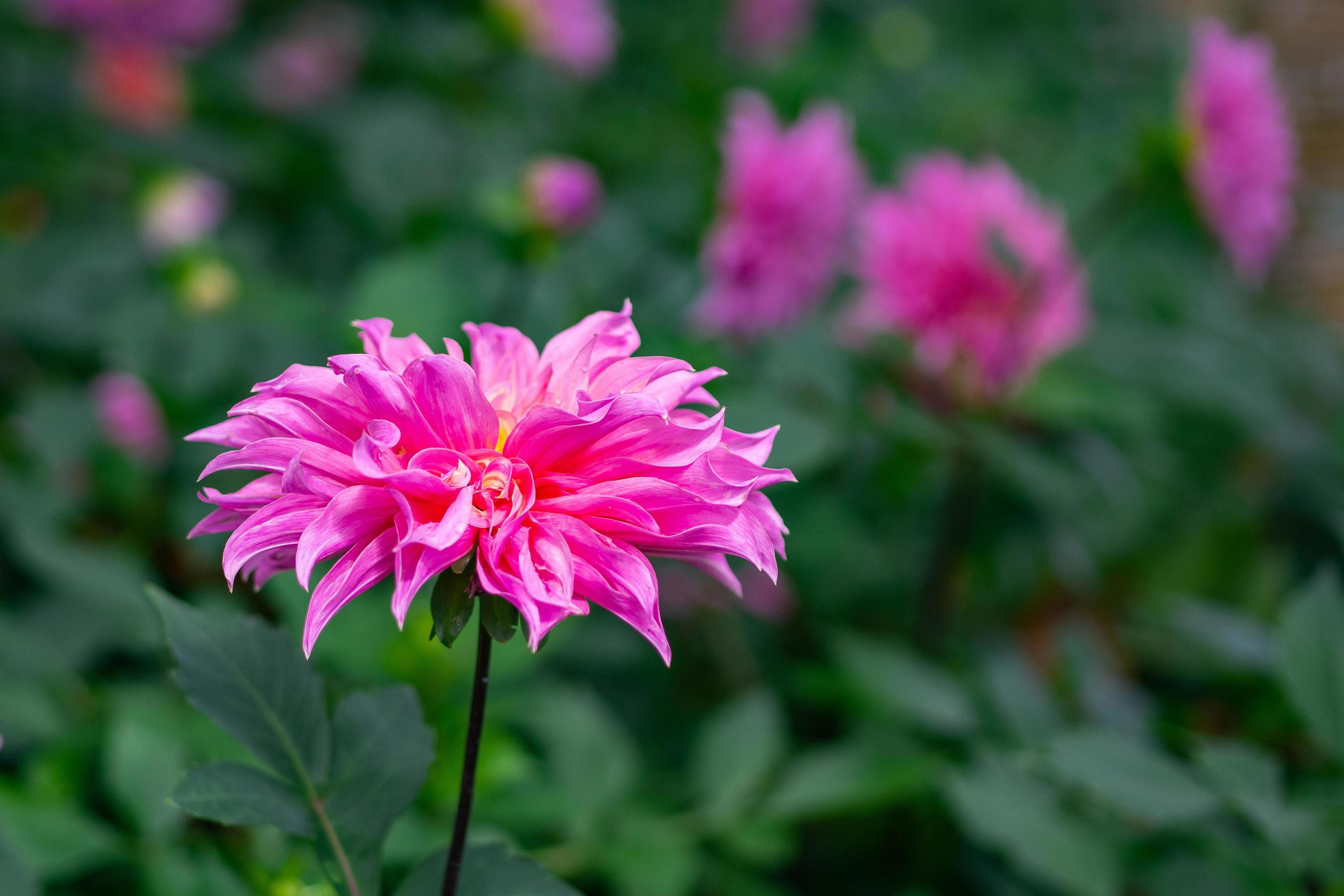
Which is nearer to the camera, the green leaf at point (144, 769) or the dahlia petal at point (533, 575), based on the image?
the dahlia petal at point (533, 575)

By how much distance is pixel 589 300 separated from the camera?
1230 millimetres

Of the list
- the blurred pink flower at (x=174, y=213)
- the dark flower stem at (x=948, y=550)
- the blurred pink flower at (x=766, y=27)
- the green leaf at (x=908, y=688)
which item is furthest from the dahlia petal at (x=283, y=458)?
the blurred pink flower at (x=766, y=27)

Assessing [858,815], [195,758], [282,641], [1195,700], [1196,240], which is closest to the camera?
[282,641]

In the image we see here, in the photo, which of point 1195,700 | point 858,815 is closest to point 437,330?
point 858,815

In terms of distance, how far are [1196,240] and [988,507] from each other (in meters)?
1.44

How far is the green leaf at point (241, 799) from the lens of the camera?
0.42m

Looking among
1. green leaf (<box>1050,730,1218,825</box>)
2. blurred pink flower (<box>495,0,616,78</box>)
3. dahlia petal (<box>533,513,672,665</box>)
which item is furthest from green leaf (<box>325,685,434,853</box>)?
blurred pink flower (<box>495,0,616,78</box>)

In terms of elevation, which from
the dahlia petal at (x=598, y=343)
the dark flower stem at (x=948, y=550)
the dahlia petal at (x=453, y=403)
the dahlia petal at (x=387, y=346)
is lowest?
the dahlia petal at (x=453, y=403)

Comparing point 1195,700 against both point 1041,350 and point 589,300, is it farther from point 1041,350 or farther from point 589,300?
point 589,300

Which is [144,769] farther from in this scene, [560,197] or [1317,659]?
[1317,659]

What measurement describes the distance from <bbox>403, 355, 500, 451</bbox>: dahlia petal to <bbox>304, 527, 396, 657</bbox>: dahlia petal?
6 centimetres

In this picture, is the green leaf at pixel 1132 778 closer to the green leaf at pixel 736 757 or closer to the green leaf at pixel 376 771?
the green leaf at pixel 736 757

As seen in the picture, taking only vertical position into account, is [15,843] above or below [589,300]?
below

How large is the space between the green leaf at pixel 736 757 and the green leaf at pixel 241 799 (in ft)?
1.92
